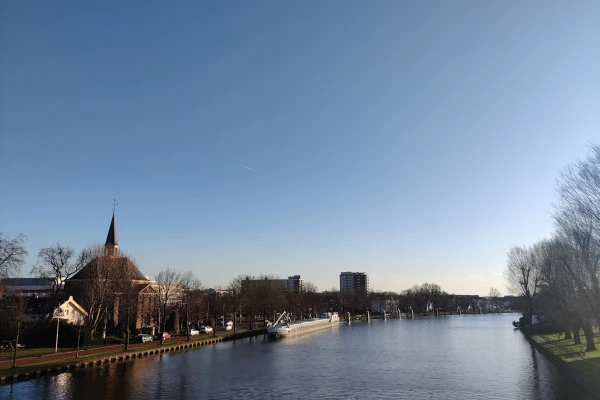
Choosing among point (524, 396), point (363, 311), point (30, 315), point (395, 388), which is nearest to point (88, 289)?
point (30, 315)

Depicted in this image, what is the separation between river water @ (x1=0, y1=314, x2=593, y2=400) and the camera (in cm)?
2977

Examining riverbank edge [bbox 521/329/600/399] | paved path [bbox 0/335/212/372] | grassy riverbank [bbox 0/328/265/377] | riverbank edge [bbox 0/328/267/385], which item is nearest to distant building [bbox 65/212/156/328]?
paved path [bbox 0/335/212/372]

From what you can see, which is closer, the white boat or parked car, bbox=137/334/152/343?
parked car, bbox=137/334/152/343

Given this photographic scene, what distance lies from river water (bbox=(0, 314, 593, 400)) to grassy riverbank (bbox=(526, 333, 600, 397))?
30.8 inches

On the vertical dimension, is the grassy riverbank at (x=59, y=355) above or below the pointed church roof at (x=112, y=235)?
below

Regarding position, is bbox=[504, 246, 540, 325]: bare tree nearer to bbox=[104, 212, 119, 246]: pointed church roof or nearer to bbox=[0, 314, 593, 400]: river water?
bbox=[0, 314, 593, 400]: river water

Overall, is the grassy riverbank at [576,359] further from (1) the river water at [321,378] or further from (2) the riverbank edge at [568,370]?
(1) the river water at [321,378]

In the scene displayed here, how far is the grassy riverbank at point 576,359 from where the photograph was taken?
29.9 metres

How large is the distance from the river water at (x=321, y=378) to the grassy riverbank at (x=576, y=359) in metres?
0.78

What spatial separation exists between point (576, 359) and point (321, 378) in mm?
21173

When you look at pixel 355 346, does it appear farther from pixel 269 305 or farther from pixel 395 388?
pixel 269 305

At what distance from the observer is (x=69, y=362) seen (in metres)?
39.9

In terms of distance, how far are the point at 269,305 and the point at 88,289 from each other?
→ 153 feet

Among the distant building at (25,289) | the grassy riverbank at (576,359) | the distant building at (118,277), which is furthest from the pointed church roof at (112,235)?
the grassy riverbank at (576,359)
